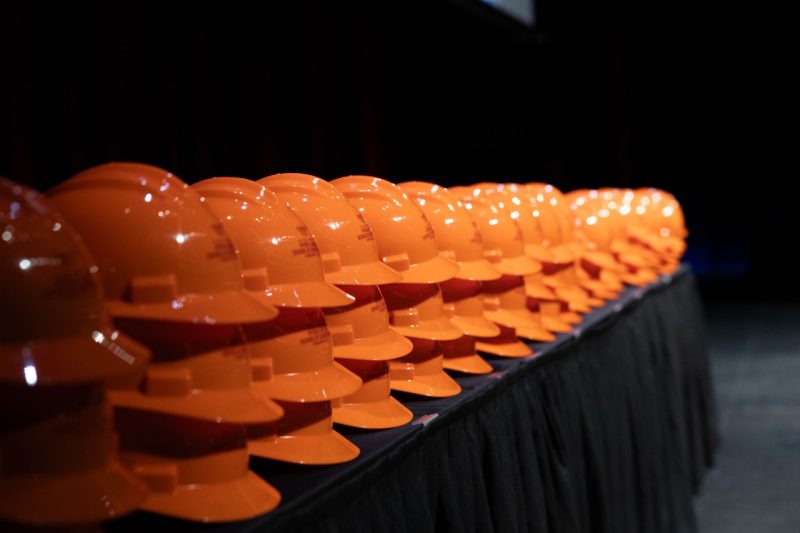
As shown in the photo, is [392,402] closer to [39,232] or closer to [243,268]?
[243,268]

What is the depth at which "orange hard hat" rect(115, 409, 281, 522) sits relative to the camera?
152cm

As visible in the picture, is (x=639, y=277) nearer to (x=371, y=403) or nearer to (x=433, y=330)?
(x=433, y=330)

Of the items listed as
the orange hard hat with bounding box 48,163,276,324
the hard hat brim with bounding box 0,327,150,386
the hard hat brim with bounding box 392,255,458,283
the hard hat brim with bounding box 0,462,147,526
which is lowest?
the hard hat brim with bounding box 0,462,147,526

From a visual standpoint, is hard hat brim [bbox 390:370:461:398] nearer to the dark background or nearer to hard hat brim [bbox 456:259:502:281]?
hard hat brim [bbox 456:259:502:281]

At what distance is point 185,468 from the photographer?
156 cm

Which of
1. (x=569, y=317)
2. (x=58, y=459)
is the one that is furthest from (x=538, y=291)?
(x=58, y=459)

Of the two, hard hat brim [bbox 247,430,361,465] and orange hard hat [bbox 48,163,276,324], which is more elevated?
orange hard hat [bbox 48,163,276,324]

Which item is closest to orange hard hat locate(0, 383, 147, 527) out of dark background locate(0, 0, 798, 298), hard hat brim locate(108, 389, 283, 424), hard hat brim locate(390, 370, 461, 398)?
hard hat brim locate(108, 389, 283, 424)

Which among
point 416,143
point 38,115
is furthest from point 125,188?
point 416,143

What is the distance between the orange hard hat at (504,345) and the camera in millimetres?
3018

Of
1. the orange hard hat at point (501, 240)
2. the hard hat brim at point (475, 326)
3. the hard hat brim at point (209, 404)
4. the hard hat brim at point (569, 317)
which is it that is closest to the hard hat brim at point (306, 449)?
the hard hat brim at point (209, 404)

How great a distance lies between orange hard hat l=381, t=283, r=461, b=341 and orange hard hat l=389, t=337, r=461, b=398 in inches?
1.2

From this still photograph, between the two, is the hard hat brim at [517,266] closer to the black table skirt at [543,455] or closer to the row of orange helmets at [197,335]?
the black table skirt at [543,455]

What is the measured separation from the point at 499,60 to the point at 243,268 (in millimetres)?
13021
